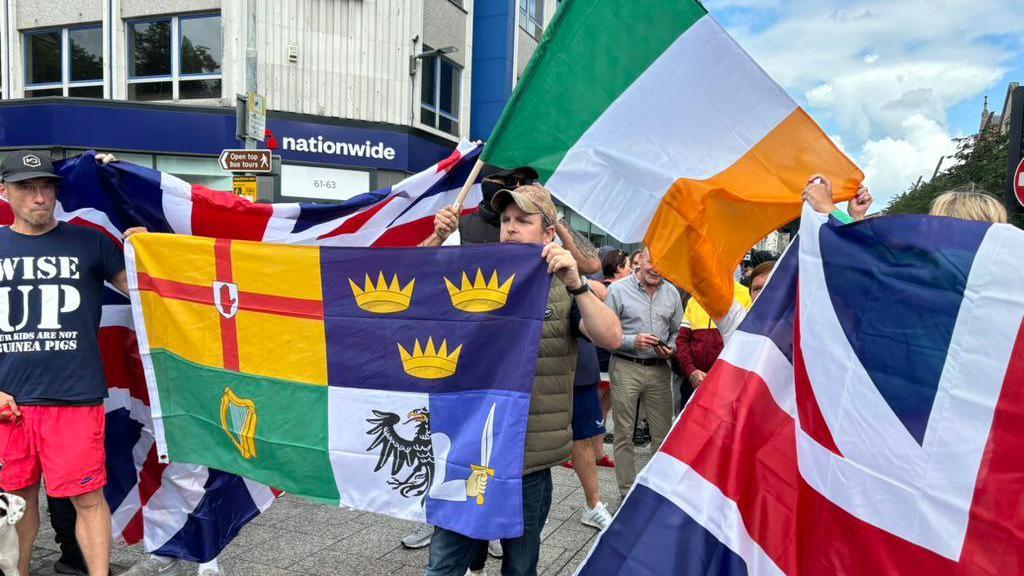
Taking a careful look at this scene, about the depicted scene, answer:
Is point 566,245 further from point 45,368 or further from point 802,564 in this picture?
point 45,368

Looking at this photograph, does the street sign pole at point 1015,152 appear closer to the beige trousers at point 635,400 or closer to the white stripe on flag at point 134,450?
the beige trousers at point 635,400

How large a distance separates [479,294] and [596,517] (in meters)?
2.60

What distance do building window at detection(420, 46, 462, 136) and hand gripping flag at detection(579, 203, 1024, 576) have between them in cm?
1768

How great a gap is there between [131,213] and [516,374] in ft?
7.93

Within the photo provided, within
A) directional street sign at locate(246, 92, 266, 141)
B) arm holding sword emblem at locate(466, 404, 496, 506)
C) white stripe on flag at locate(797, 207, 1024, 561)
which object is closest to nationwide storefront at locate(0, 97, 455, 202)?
directional street sign at locate(246, 92, 266, 141)

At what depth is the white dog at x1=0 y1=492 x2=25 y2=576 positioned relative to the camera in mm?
3230

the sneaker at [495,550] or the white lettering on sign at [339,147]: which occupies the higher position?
the white lettering on sign at [339,147]

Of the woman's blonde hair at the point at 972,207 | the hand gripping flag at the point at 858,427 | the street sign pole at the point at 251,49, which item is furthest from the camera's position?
the street sign pole at the point at 251,49

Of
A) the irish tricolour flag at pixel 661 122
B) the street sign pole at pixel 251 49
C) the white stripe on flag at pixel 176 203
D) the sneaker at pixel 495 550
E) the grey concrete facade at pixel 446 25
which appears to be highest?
the grey concrete facade at pixel 446 25

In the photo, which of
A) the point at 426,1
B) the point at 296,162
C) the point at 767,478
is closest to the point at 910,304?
the point at 767,478

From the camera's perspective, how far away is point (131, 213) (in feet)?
12.4

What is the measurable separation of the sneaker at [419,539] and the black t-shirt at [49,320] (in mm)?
1893

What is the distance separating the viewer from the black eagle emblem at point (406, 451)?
2.82 meters

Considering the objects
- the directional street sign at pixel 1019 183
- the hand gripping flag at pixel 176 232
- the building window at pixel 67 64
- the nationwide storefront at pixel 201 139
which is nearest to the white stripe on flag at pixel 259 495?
the hand gripping flag at pixel 176 232
